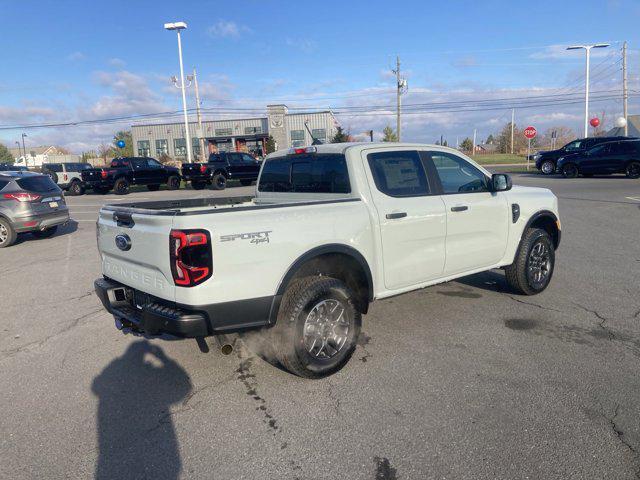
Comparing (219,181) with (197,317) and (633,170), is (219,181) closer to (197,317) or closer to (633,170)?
(633,170)

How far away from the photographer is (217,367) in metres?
4.04

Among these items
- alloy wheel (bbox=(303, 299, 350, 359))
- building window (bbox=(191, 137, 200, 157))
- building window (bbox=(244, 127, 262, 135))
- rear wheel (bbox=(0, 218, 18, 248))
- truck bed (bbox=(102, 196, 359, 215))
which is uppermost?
building window (bbox=(244, 127, 262, 135))

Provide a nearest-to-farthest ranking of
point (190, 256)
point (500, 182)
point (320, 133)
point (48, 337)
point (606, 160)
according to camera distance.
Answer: point (190, 256)
point (48, 337)
point (500, 182)
point (606, 160)
point (320, 133)

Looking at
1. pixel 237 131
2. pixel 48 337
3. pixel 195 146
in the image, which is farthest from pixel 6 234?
pixel 195 146

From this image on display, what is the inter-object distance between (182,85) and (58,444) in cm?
3504

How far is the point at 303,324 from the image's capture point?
11.6ft

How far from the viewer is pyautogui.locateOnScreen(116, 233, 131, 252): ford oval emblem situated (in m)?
3.65

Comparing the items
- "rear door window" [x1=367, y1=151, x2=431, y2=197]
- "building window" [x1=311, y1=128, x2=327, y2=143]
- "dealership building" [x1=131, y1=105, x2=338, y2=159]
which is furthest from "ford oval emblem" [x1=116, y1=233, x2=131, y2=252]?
"building window" [x1=311, y1=128, x2=327, y2=143]

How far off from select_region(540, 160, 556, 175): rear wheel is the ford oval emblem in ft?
86.2

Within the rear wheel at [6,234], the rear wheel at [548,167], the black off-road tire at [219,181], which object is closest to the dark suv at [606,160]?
the rear wheel at [548,167]

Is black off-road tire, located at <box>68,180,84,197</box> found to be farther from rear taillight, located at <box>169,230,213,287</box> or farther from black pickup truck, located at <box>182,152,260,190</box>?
rear taillight, located at <box>169,230,213,287</box>

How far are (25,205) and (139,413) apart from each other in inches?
345

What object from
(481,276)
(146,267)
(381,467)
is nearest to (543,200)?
(481,276)

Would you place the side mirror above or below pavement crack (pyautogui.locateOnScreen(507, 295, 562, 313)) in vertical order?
above
